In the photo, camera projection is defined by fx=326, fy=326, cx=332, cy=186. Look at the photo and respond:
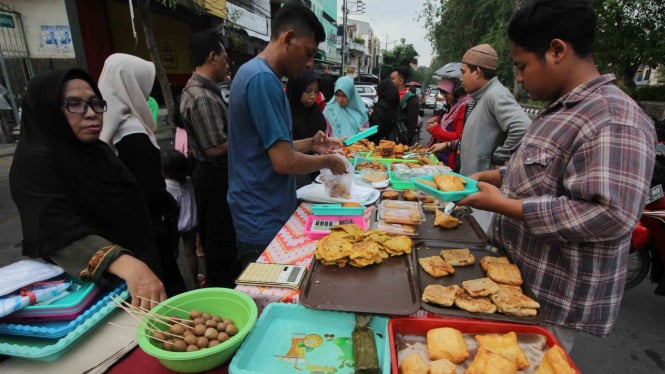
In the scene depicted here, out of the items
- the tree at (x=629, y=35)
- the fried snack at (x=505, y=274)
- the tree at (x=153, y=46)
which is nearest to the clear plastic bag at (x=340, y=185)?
the fried snack at (x=505, y=274)

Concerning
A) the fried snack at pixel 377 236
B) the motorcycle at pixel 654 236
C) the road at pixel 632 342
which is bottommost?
the road at pixel 632 342

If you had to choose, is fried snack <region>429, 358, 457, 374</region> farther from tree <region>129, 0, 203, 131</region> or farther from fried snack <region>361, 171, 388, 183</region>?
tree <region>129, 0, 203, 131</region>

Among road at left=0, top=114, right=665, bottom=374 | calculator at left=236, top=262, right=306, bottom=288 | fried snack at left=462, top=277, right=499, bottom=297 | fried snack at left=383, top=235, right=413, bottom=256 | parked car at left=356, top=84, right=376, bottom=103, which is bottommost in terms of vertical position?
road at left=0, top=114, right=665, bottom=374

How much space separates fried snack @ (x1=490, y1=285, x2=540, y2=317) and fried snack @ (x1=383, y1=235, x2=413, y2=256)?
450 mm

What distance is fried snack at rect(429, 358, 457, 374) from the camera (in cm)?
98

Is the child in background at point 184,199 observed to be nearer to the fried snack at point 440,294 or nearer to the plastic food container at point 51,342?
the plastic food container at point 51,342

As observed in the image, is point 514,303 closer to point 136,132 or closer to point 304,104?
point 136,132

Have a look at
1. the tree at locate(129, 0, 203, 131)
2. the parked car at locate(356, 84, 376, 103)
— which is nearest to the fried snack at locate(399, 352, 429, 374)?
the tree at locate(129, 0, 203, 131)

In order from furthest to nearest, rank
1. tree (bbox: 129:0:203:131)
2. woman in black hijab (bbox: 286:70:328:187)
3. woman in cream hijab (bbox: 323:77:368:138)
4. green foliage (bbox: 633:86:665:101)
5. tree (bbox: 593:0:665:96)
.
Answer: green foliage (bbox: 633:86:665:101) < tree (bbox: 593:0:665:96) < tree (bbox: 129:0:203:131) < woman in cream hijab (bbox: 323:77:368:138) < woman in black hijab (bbox: 286:70:328:187)

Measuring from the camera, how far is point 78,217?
1.32 m

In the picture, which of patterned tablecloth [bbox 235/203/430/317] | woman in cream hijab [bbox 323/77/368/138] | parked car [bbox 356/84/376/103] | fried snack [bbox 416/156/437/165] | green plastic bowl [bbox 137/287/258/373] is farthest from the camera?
parked car [bbox 356/84/376/103]

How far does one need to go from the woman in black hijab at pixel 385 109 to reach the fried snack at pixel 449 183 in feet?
14.1

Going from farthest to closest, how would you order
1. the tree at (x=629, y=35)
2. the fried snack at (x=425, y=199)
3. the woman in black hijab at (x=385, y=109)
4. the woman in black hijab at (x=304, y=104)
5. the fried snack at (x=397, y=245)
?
the tree at (x=629, y=35) < the woman in black hijab at (x=385, y=109) < the woman in black hijab at (x=304, y=104) < the fried snack at (x=425, y=199) < the fried snack at (x=397, y=245)

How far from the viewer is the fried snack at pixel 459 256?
153cm
